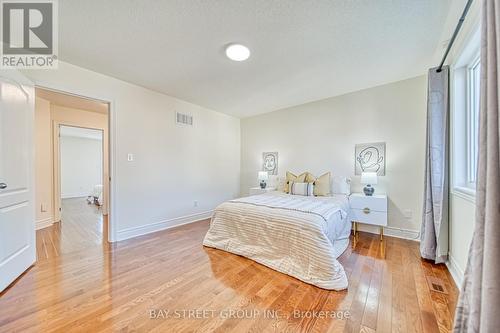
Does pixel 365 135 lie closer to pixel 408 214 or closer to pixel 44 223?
pixel 408 214

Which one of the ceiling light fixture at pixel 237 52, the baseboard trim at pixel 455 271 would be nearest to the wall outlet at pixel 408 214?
the baseboard trim at pixel 455 271

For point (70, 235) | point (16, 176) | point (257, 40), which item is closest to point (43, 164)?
point (70, 235)

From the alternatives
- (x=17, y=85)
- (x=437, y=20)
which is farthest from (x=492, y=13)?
(x=17, y=85)

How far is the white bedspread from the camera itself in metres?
1.91

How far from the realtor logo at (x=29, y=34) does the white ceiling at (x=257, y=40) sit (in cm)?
10

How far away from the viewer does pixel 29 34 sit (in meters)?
2.00

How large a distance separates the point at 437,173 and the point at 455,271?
3.29 ft

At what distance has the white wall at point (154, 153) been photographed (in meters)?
2.92

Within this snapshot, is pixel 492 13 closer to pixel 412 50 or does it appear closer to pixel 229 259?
pixel 412 50

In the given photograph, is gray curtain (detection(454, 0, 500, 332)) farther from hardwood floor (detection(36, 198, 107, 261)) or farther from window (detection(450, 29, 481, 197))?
hardwood floor (detection(36, 198, 107, 261))

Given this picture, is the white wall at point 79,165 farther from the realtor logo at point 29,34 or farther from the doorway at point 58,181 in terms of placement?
the realtor logo at point 29,34

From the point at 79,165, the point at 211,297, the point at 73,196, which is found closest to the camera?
the point at 211,297

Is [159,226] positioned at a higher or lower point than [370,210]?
lower

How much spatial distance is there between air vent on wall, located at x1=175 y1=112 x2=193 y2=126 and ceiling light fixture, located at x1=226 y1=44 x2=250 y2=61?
1850mm
